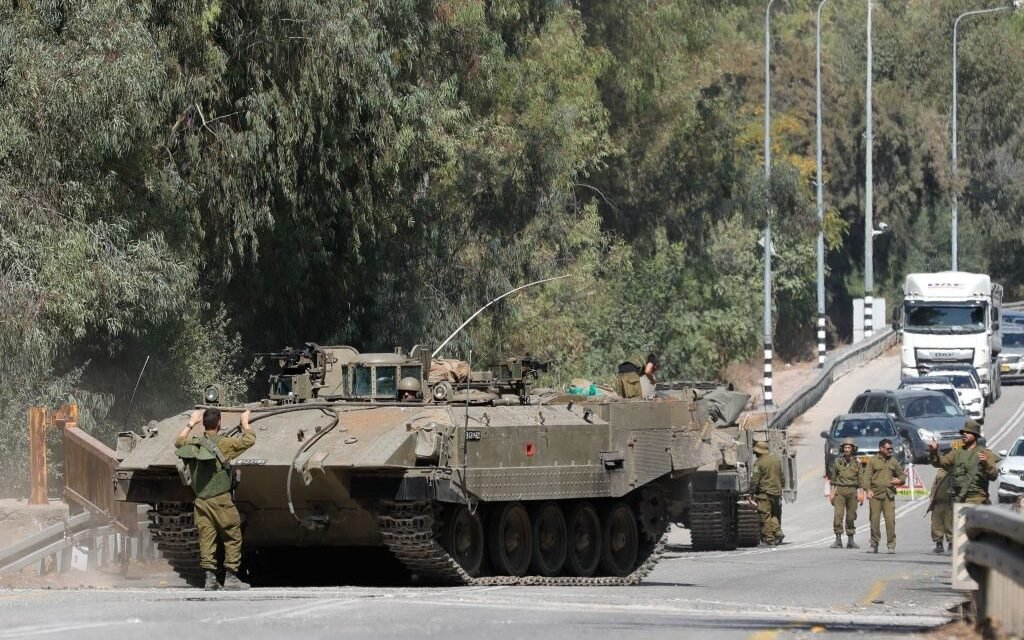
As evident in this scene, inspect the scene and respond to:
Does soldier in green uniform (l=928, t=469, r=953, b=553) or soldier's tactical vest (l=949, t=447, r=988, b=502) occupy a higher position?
soldier's tactical vest (l=949, t=447, r=988, b=502)

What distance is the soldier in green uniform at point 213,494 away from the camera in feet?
55.1

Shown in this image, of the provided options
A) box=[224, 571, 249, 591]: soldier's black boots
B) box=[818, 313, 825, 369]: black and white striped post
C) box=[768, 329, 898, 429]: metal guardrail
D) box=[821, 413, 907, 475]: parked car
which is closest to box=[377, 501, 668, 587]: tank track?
box=[224, 571, 249, 591]: soldier's black boots

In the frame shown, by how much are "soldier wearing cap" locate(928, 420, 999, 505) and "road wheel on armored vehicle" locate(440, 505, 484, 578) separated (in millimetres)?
7216

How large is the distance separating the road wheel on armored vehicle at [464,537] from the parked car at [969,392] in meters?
30.7

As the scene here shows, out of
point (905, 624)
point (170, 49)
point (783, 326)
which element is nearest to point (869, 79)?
point (783, 326)

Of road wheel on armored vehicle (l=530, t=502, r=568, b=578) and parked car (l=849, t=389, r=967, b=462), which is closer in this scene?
road wheel on armored vehicle (l=530, t=502, r=568, b=578)

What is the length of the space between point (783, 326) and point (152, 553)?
54.9m

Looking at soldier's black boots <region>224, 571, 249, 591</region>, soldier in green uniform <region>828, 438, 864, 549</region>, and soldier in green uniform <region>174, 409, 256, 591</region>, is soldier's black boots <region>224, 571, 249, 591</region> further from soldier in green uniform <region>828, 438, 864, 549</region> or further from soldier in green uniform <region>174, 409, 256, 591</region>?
soldier in green uniform <region>828, 438, 864, 549</region>

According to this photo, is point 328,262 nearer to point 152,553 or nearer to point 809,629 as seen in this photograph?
point 152,553

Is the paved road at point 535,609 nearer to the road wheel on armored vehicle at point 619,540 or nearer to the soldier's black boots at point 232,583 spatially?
the road wheel on armored vehicle at point 619,540

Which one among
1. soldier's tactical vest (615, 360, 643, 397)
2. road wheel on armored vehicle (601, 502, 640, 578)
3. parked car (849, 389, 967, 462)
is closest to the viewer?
road wheel on armored vehicle (601, 502, 640, 578)

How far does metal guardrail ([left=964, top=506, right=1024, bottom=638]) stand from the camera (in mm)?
11430

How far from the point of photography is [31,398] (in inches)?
1007

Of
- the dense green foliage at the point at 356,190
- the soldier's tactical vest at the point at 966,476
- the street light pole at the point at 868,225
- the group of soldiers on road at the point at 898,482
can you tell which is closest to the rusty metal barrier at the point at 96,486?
the dense green foliage at the point at 356,190
